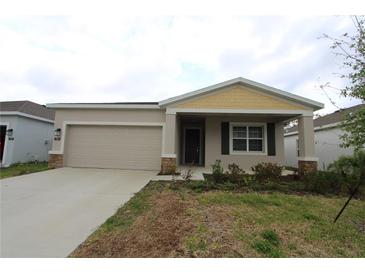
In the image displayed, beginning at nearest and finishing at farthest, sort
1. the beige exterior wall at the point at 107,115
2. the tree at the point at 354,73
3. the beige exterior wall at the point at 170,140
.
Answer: the tree at the point at 354,73 → the beige exterior wall at the point at 170,140 → the beige exterior wall at the point at 107,115

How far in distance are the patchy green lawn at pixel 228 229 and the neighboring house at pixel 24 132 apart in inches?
430

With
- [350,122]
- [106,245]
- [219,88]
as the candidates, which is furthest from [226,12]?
[219,88]

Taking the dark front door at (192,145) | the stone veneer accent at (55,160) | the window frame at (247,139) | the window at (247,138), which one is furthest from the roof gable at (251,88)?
the stone veneer accent at (55,160)

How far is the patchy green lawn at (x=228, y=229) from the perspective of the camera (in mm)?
2834

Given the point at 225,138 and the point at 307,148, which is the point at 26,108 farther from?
the point at 307,148

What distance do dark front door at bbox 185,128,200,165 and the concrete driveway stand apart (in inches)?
210

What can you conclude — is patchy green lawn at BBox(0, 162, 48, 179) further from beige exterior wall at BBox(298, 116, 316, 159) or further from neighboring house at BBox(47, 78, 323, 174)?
beige exterior wall at BBox(298, 116, 316, 159)

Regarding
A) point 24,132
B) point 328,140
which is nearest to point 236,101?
point 328,140

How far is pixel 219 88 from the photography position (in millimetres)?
9555

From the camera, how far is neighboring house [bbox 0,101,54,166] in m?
11.8

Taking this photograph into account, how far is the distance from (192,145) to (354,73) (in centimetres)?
932

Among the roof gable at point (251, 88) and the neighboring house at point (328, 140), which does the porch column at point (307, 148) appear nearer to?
the roof gable at point (251, 88)

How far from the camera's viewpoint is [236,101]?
9.59 metres

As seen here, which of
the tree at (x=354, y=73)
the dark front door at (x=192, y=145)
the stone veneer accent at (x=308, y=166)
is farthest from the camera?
the dark front door at (x=192, y=145)
